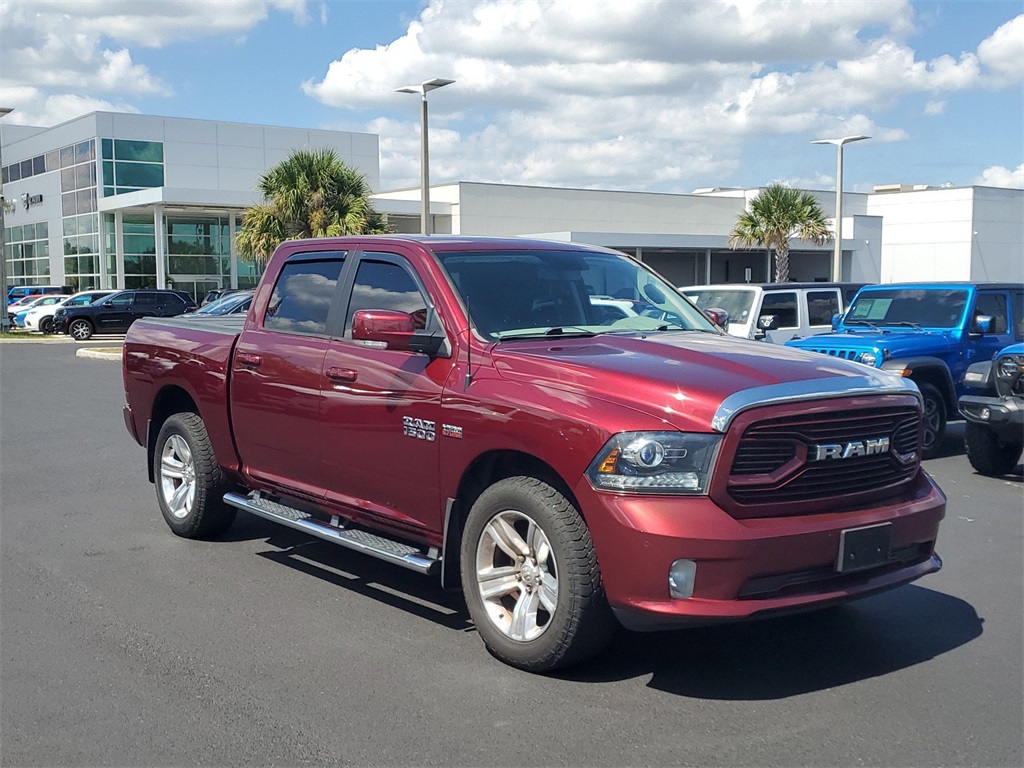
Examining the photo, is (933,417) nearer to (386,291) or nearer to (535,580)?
(386,291)

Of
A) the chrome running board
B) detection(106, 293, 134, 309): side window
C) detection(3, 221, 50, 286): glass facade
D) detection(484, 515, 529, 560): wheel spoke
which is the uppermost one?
Result: detection(3, 221, 50, 286): glass facade

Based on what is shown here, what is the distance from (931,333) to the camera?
11586 mm

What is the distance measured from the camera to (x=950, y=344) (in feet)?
37.4

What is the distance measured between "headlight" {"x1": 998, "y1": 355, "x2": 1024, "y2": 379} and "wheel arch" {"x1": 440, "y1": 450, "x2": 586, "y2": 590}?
5.90 metres

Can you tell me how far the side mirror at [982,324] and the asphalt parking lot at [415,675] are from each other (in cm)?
470

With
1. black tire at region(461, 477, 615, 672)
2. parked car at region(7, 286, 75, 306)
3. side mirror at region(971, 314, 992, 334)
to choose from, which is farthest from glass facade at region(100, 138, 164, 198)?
black tire at region(461, 477, 615, 672)

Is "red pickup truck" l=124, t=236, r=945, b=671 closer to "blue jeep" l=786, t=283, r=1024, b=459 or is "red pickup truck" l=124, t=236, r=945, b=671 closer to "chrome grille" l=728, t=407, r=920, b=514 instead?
"chrome grille" l=728, t=407, r=920, b=514

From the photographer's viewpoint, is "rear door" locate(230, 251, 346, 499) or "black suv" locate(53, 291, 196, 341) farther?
"black suv" locate(53, 291, 196, 341)

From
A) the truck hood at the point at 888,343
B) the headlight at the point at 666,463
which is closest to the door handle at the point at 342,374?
the headlight at the point at 666,463

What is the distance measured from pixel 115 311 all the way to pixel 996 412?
33287 millimetres

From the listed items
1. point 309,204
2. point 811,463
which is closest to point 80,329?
point 309,204

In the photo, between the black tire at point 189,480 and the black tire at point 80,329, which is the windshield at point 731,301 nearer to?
the black tire at point 189,480

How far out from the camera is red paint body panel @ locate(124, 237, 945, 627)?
425 centimetres

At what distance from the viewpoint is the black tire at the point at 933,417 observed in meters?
10.8
